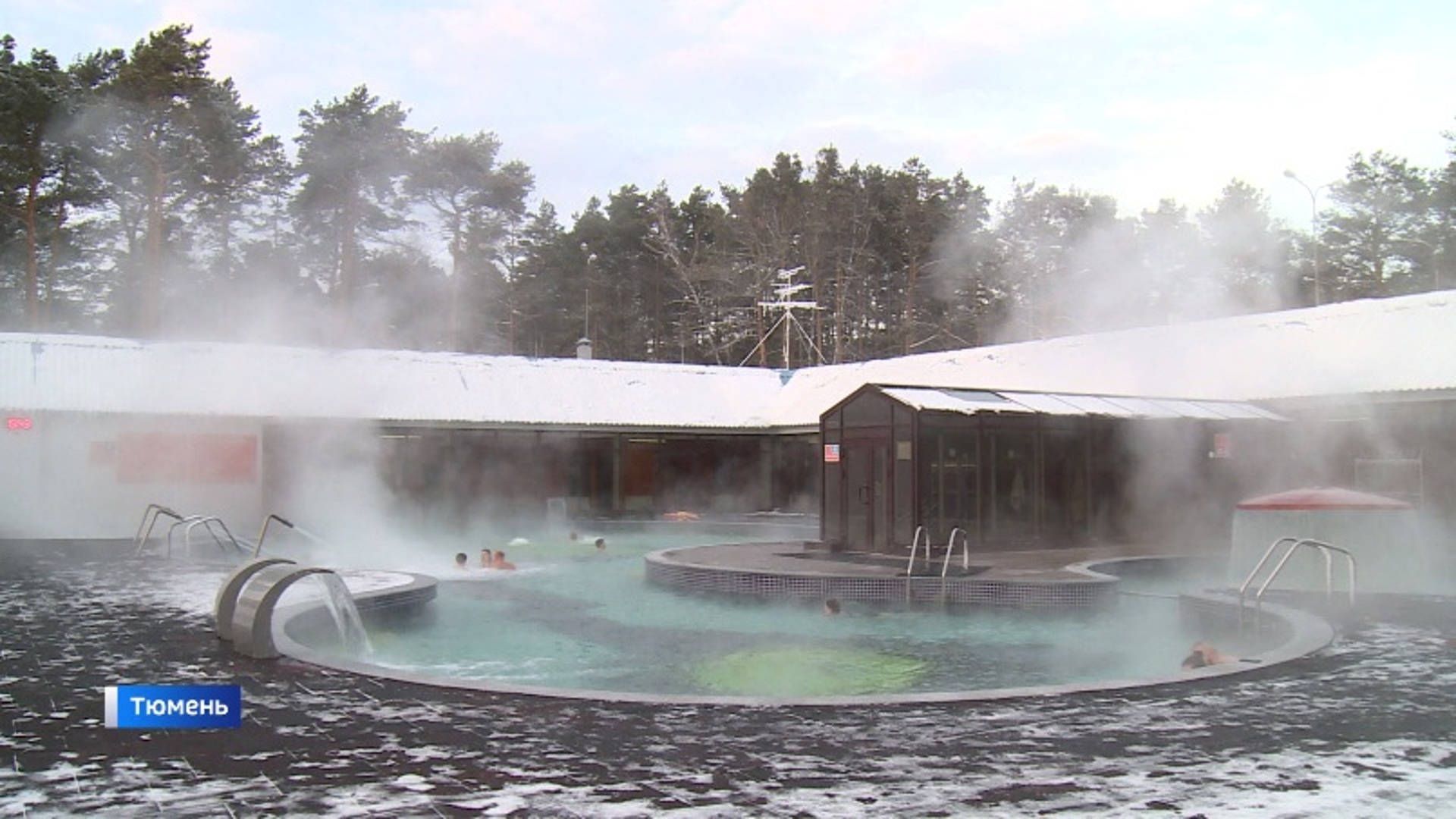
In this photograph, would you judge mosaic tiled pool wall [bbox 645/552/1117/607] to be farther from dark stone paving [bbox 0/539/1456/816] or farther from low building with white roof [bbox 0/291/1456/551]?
dark stone paving [bbox 0/539/1456/816]

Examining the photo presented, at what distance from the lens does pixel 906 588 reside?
11602 mm

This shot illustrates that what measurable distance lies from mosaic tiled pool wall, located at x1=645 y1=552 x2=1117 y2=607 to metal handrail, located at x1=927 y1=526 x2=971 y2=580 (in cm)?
28

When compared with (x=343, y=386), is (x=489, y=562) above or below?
below

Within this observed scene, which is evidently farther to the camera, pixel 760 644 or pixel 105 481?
pixel 105 481

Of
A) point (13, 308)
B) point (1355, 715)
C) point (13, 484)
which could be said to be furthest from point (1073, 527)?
point (13, 308)

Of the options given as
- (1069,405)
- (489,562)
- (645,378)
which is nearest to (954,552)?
(1069,405)

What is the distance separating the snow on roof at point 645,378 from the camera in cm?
1727

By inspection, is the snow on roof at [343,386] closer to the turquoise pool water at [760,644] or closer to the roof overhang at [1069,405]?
the turquoise pool water at [760,644]

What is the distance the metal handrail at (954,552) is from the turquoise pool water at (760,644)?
972mm

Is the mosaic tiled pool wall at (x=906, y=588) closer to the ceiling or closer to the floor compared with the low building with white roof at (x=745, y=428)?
closer to the floor

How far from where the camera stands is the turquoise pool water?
25.9 ft

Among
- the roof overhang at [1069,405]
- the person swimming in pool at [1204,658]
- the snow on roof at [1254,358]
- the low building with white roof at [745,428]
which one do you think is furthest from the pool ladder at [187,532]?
the person swimming in pool at [1204,658]

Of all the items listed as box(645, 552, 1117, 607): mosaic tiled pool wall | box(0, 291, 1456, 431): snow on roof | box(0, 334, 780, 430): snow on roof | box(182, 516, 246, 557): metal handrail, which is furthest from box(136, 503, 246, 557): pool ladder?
box(645, 552, 1117, 607): mosaic tiled pool wall

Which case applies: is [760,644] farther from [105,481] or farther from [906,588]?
[105,481]
